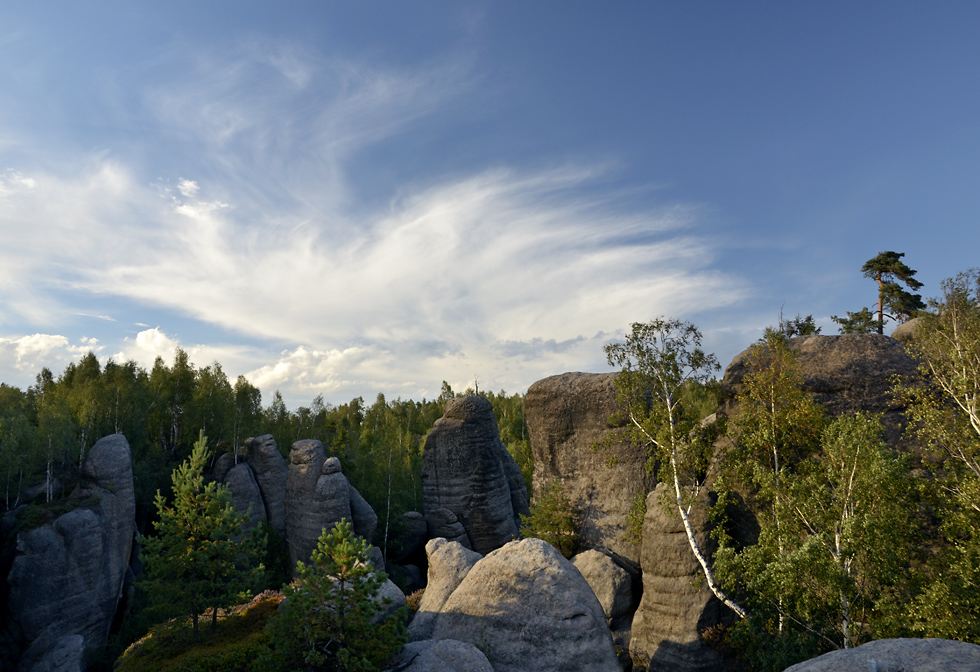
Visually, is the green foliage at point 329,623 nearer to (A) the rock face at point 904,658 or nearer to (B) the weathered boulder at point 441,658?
(B) the weathered boulder at point 441,658

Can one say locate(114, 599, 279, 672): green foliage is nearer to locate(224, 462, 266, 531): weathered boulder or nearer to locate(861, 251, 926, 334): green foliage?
locate(224, 462, 266, 531): weathered boulder

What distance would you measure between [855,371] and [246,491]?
1598 inches

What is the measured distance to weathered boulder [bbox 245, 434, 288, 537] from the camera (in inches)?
1670

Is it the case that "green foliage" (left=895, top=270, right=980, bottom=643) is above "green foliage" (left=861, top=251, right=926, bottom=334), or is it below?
below

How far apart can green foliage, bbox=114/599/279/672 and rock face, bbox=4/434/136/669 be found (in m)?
14.3

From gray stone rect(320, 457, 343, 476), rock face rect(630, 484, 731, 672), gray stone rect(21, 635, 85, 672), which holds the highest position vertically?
gray stone rect(320, 457, 343, 476)

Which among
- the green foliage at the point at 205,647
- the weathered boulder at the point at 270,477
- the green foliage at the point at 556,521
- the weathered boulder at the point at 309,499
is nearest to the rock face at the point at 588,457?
the green foliage at the point at 556,521

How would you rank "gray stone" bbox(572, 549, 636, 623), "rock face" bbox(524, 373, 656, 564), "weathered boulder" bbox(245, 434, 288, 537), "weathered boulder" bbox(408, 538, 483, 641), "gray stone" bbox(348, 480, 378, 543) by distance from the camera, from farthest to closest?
"weathered boulder" bbox(245, 434, 288, 537) < "gray stone" bbox(348, 480, 378, 543) < "rock face" bbox(524, 373, 656, 564) < "gray stone" bbox(572, 549, 636, 623) < "weathered boulder" bbox(408, 538, 483, 641)

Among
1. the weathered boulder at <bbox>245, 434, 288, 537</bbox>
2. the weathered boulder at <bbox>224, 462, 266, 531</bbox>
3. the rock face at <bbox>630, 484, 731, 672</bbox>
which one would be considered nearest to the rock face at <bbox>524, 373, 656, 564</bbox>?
the rock face at <bbox>630, 484, 731, 672</bbox>

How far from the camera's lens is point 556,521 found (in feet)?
98.3

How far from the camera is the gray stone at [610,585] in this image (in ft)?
81.7

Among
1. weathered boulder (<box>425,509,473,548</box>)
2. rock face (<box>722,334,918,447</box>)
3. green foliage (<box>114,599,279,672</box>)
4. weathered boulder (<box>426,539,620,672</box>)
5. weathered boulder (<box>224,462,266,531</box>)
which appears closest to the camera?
green foliage (<box>114,599,279,672</box>)

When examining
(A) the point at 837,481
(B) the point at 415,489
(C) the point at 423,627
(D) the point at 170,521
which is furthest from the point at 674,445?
(B) the point at 415,489

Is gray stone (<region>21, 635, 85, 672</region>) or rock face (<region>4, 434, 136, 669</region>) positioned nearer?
gray stone (<region>21, 635, 85, 672</region>)
